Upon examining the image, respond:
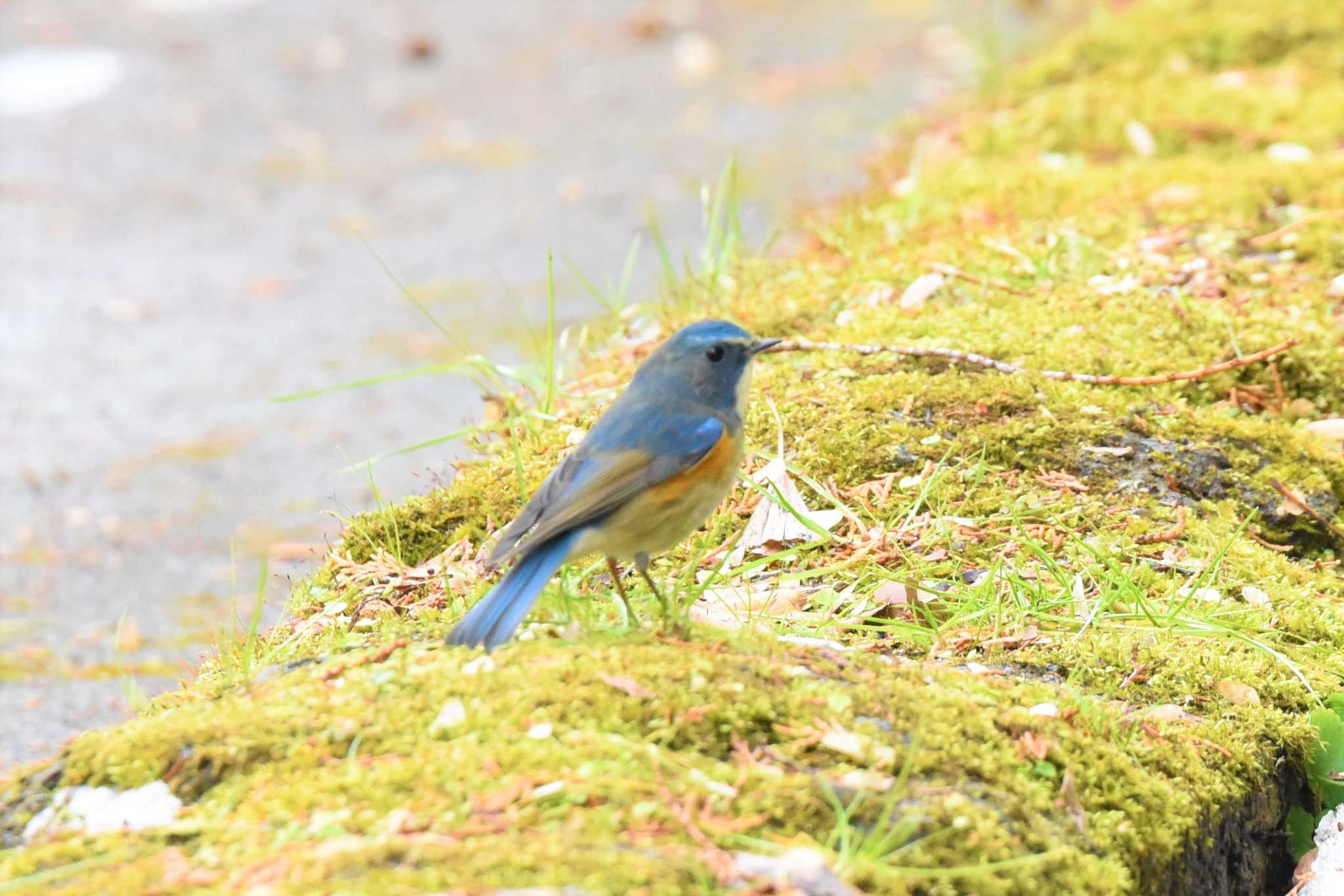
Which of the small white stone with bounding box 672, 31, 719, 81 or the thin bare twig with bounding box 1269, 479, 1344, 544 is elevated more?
the small white stone with bounding box 672, 31, 719, 81

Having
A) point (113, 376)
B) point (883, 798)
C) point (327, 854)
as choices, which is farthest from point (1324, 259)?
point (113, 376)

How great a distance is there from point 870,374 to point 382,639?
1.86m

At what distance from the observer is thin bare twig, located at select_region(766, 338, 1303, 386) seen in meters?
4.11

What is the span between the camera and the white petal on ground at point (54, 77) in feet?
34.4

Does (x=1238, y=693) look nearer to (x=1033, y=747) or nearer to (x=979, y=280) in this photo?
(x=1033, y=747)

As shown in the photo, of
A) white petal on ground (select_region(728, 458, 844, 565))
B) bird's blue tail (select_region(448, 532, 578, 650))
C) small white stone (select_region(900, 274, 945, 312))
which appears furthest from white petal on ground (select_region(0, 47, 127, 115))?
bird's blue tail (select_region(448, 532, 578, 650))

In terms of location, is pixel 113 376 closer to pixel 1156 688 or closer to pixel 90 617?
pixel 90 617

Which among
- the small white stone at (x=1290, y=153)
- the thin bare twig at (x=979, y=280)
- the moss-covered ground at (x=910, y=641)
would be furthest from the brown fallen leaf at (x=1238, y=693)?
the small white stone at (x=1290, y=153)

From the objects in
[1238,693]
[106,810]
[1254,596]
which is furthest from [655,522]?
[1254,596]

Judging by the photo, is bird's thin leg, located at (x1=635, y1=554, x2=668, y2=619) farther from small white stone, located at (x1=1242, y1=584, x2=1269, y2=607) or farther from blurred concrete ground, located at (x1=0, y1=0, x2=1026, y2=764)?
blurred concrete ground, located at (x1=0, y1=0, x2=1026, y2=764)

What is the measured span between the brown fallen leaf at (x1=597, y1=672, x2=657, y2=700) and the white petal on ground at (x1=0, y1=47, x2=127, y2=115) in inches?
367

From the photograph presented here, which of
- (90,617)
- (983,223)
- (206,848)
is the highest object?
(206,848)

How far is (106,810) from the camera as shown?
2.39m

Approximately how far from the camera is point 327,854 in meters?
2.09
